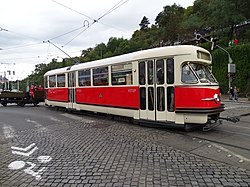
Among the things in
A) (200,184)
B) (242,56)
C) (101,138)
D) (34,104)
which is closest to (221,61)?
(242,56)

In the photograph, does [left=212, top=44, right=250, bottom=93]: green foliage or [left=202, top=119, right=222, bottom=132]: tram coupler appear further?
[left=212, top=44, right=250, bottom=93]: green foliage

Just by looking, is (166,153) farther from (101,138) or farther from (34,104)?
(34,104)

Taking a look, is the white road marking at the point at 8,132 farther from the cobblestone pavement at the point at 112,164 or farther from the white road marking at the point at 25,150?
the white road marking at the point at 25,150

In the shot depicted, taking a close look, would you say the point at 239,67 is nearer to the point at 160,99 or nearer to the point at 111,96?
the point at 111,96

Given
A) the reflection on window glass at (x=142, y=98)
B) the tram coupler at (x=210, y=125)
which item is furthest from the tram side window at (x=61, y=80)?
the tram coupler at (x=210, y=125)

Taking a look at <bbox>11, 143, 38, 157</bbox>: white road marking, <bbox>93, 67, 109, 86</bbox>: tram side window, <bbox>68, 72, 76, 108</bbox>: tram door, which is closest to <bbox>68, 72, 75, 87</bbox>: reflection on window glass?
<bbox>68, 72, 76, 108</bbox>: tram door

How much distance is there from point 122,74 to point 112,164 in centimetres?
607

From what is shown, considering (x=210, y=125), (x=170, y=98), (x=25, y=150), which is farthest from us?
(x=170, y=98)

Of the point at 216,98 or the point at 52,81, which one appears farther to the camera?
the point at 52,81

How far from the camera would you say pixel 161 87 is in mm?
9484

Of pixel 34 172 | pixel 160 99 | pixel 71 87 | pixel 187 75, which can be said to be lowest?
pixel 34 172

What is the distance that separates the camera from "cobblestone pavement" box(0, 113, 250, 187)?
15.8ft

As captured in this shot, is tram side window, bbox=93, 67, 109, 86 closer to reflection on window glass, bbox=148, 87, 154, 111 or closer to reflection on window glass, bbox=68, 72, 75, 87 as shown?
reflection on window glass, bbox=68, 72, 75, 87

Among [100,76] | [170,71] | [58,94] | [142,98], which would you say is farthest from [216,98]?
[58,94]
